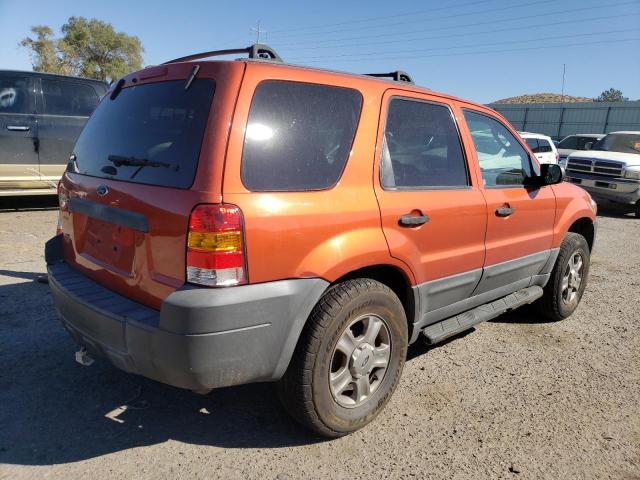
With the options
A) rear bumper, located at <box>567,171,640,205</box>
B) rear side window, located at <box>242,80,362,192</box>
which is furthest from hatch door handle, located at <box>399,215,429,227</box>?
rear bumper, located at <box>567,171,640,205</box>

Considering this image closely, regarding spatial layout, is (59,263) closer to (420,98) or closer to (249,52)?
(249,52)

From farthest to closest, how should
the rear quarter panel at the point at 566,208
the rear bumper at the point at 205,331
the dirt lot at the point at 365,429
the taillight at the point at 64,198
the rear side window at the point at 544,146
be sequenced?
the rear side window at the point at 544,146 → the rear quarter panel at the point at 566,208 → the taillight at the point at 64,198 → the dirt lot at the point at 365,429 → the rear bumper at the point at 205,331

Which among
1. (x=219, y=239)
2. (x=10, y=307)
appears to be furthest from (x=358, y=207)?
(x=10, y=307)

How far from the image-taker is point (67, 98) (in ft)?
25.3

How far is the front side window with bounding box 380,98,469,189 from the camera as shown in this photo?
2.85 m

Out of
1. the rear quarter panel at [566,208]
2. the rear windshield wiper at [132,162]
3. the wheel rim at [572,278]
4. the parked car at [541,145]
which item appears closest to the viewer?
the rear windshield wiper at [132,162]

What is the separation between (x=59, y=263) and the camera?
298 centimetres

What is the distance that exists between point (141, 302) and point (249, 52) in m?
1.35

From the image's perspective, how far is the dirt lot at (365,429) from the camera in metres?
2.45

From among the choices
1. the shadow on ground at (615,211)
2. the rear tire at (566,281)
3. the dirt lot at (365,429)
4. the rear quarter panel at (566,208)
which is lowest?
the dirt lot at (365,429)

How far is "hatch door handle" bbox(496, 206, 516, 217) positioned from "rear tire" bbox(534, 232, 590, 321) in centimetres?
112

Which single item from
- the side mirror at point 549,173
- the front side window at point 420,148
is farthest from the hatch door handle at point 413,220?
the side mirror at point 549,173

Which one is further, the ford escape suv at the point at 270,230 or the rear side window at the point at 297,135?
the rear side window at the point at 297,135

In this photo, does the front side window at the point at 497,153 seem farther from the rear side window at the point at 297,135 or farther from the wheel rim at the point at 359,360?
the wheel rim at the point at 359,360
